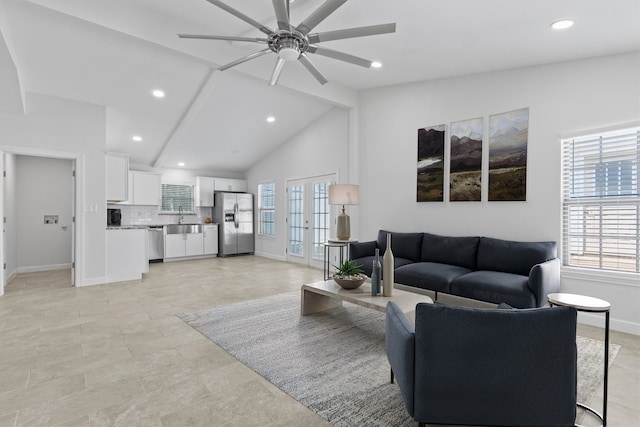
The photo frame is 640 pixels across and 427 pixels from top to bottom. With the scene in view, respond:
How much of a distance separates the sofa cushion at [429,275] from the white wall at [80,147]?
4684 millimetres

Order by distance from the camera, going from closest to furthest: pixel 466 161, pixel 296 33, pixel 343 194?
1. pixel 296 33
2. pixel 466 161
3. pixel 343 194

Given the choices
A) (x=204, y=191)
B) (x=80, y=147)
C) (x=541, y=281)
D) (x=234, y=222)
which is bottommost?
(x=541, y=281)

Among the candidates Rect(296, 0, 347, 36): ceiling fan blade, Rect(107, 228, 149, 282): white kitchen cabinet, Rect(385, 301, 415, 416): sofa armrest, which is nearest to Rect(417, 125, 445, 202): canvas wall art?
Rect(296, 0, 347, 36): ceiling fan blade

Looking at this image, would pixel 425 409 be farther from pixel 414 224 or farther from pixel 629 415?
pixel 414 224

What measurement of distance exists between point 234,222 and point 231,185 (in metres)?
1.07

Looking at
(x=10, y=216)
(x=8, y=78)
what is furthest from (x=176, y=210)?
(x=8, y=78)

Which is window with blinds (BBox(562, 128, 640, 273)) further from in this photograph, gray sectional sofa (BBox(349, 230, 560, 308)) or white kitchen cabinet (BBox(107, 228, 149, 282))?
white kitchen cabinet (BBox(107, 228, 149, 282))

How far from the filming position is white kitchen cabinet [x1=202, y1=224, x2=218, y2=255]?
8352 millimetres

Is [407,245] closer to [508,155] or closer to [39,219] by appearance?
[508,155]

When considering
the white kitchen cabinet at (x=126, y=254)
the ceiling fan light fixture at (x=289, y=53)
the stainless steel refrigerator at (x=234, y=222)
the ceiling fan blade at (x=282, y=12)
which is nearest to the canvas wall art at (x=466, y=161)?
the ceiling fan light fixture at (x=289, y=53)

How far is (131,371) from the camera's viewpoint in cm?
246

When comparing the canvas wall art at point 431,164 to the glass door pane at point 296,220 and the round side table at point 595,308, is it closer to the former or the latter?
the round side table at point 595,308

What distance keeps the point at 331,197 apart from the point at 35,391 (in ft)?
12.7

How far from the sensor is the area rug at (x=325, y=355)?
204cm
